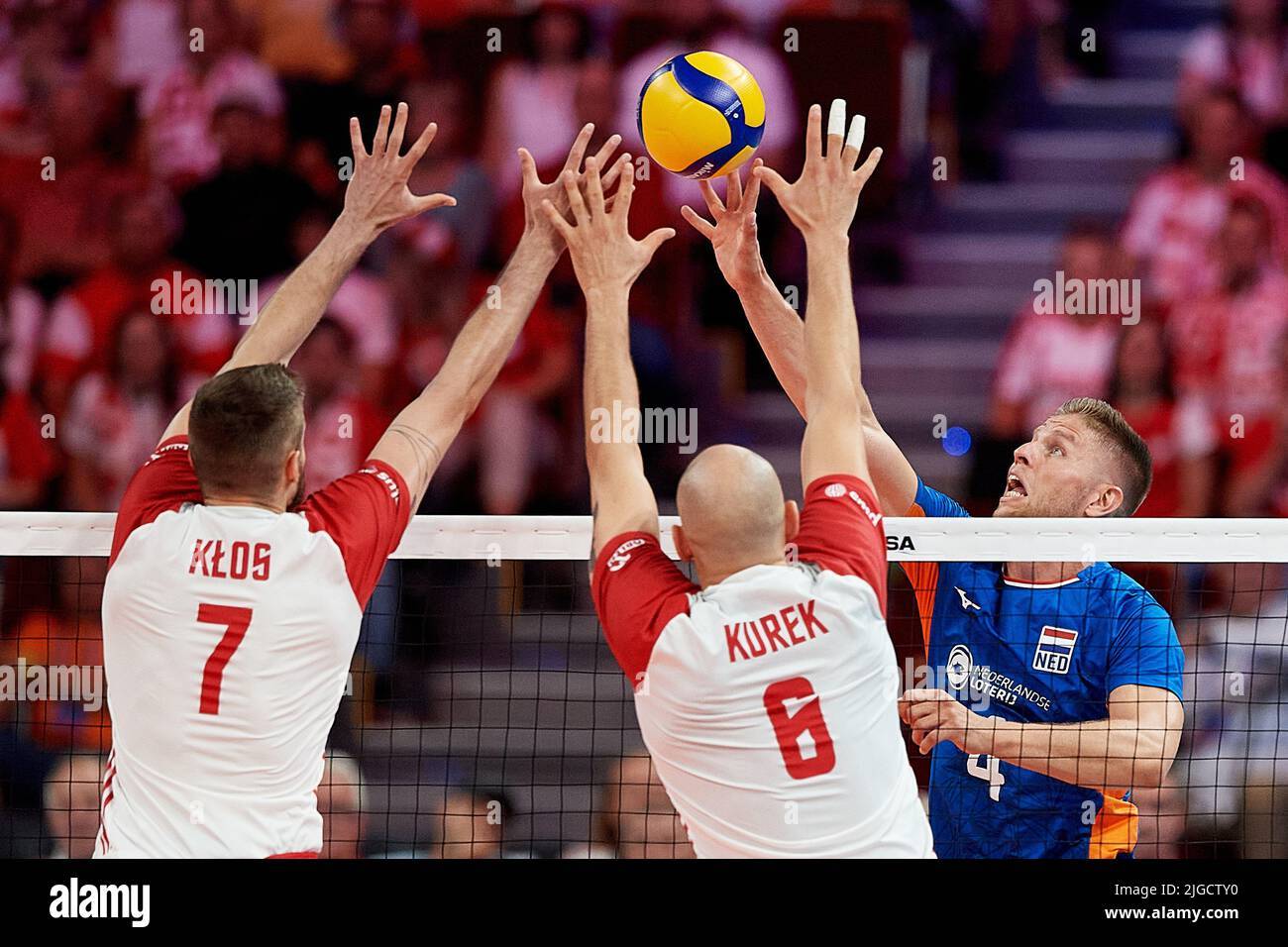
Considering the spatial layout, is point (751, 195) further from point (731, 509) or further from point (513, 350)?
point (513, 350)

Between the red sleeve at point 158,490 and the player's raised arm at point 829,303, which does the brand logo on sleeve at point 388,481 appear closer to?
the red sleeve at point 158,490

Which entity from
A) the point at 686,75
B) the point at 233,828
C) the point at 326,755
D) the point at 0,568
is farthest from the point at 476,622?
the point at 233,828

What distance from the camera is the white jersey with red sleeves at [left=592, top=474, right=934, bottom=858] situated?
12.4ft

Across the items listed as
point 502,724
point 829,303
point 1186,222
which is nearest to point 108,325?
point 502,724

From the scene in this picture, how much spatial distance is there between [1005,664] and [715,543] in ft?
5.22

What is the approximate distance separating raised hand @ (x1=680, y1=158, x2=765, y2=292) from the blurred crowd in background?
3.72 metres

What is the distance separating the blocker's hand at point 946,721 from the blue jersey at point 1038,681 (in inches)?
11.6

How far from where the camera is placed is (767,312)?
505 cm

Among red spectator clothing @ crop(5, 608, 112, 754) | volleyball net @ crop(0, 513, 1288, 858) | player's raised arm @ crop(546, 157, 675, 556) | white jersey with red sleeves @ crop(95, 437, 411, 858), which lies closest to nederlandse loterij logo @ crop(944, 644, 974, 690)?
volleyball net @ crop(0, 513, 1288, 858)

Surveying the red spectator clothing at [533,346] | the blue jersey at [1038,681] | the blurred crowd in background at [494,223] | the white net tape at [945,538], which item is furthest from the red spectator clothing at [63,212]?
the blue jersey at [1038,681]

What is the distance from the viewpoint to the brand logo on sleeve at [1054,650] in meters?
4.91

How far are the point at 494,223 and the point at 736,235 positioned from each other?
14.9 ft
